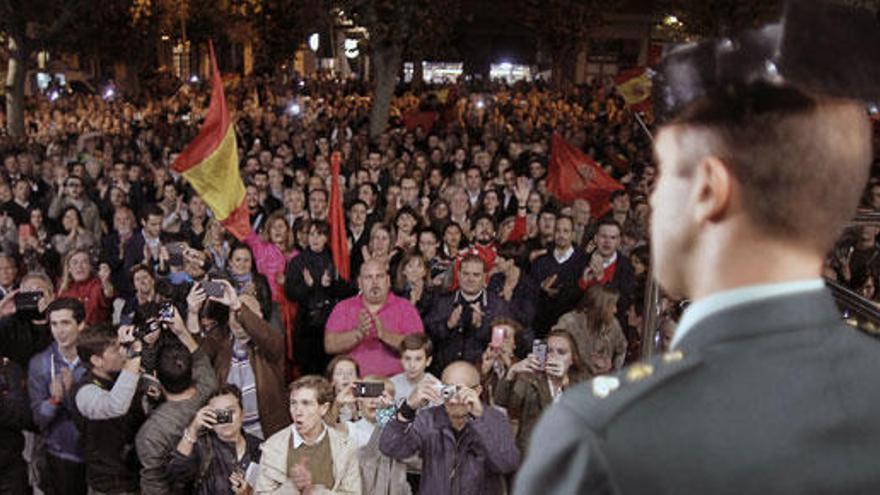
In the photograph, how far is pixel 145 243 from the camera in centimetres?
822

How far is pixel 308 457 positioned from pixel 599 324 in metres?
2.46

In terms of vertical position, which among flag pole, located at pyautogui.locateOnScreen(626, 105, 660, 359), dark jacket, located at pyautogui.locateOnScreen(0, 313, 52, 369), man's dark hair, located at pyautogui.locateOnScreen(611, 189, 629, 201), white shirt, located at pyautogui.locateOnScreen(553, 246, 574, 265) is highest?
flag pole, located at pyautogui.locateOnScreen(626, 105, 660, 359)

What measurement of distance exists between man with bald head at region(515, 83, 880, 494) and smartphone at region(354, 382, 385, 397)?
3.81 m

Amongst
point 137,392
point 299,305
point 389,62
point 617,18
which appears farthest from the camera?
point 617,18

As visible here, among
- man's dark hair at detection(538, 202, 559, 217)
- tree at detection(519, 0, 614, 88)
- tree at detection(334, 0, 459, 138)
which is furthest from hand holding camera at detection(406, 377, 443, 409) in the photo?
tree at detection(519, 0, 614, 88)

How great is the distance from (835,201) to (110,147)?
14.5 m

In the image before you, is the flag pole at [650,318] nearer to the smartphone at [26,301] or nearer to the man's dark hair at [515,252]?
the smartphone at [26,301]

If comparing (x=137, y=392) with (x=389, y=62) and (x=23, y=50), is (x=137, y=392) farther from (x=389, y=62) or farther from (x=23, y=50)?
(x=23, y=50)

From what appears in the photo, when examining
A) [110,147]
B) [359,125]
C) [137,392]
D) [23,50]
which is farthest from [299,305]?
[23,50]

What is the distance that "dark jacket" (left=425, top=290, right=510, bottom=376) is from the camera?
20.8 ft

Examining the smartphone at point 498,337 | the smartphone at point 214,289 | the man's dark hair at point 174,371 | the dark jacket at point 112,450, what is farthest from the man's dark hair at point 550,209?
the dark jacket at point 112,450

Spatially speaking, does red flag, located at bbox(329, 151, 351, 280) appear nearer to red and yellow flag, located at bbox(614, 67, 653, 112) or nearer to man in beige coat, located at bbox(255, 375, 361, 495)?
man in beige coat, located at bbox(255, 375, 361, 495)

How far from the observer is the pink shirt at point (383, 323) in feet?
19.9

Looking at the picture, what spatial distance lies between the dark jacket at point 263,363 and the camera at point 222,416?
0.98 m
